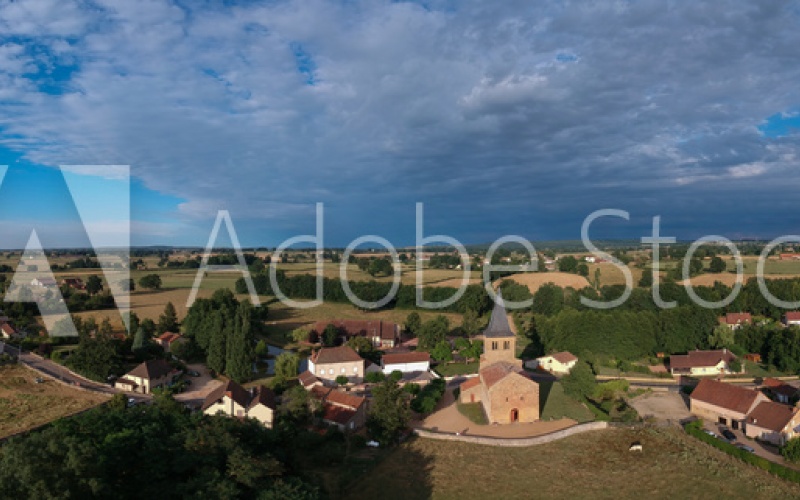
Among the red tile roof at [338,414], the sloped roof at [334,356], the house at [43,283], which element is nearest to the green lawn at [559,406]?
the red tile roof at [338,414]

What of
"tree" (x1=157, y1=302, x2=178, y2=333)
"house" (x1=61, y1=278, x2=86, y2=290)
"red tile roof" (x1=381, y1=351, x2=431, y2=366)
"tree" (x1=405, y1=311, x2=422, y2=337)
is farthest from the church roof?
"house" (x1=61, y1=278, x2=86, y2=290)

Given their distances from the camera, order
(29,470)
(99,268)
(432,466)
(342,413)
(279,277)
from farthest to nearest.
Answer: (99,268), (279,277), (342,413), (432,466), (29,470)

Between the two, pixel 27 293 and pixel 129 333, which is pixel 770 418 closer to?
pixel 129 333

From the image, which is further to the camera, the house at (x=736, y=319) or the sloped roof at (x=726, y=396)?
the house at (x=736, y=319)

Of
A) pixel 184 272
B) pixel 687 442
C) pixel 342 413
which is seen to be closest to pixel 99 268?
pixel 184 272

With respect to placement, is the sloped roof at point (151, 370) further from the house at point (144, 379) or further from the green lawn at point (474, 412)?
the green lawn at point (474, 412)

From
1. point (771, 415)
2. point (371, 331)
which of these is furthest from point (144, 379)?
point (771, 415)
